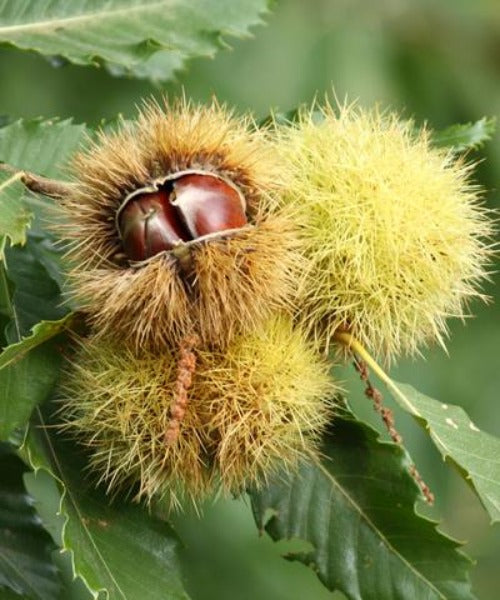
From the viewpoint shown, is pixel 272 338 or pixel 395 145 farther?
pixel 395 145

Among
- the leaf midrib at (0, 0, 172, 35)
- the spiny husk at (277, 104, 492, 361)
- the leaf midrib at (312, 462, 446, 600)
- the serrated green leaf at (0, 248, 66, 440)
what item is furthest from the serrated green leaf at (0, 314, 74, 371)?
the leaf midrib at (0, 0, 172, 35)

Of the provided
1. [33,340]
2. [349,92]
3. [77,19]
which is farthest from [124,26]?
[349,92]

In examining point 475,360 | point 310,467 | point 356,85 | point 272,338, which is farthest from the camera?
point 475,360

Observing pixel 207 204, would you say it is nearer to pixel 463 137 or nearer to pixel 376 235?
pixel 376 235

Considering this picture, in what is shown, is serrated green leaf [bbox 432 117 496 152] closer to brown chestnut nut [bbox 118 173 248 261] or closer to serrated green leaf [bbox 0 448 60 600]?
brown chestnut nut [bbox 118 173 248 261]

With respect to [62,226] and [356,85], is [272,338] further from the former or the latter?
[356,85]

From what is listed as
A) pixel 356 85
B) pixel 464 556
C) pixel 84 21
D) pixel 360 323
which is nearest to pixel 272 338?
pixel 360 323

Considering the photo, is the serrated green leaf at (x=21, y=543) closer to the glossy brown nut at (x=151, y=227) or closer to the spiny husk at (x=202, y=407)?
the spiny husk at (x=202, y=407)
